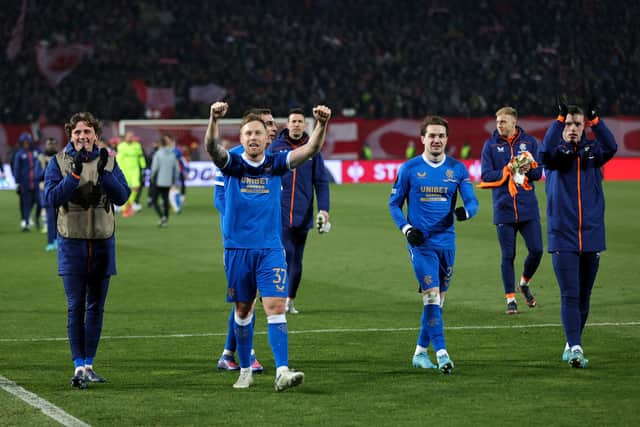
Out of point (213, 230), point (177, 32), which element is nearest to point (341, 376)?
point (213, 230)

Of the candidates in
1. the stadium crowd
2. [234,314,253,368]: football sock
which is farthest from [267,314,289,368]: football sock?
the stadium crowd

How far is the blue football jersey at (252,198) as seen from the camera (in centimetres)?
844

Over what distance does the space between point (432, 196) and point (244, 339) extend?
2.00 m

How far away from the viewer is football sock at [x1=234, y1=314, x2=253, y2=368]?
860 centimetres

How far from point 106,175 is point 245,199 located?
1013 mm

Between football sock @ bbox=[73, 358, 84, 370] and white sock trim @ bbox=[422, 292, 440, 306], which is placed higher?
white sock trim @ bbox=[422, 292, 440, 306]

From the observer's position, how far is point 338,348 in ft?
34.3

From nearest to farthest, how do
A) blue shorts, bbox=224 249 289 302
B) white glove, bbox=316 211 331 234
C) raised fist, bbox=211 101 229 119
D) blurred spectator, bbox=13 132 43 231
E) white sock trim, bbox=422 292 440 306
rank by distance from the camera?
raised fist, bbox=211 101 229 119
blue shorts, bbox=224 249 289 302
white sock trim, bbox=422 292 440 306
white glove, bbox=316 211 331 234
blurred spectator, bbox=13 132 43 231

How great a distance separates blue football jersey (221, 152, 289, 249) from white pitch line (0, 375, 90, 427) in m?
1.71

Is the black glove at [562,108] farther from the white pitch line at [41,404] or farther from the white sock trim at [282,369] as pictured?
the white pitch line at [41,404]

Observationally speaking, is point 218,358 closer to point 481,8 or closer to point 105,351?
point 105,351

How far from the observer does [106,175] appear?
8.47 m

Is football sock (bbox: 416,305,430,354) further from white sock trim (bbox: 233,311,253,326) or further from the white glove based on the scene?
the white glove

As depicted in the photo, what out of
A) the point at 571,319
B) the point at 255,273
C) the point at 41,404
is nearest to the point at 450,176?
the point at 571,319
